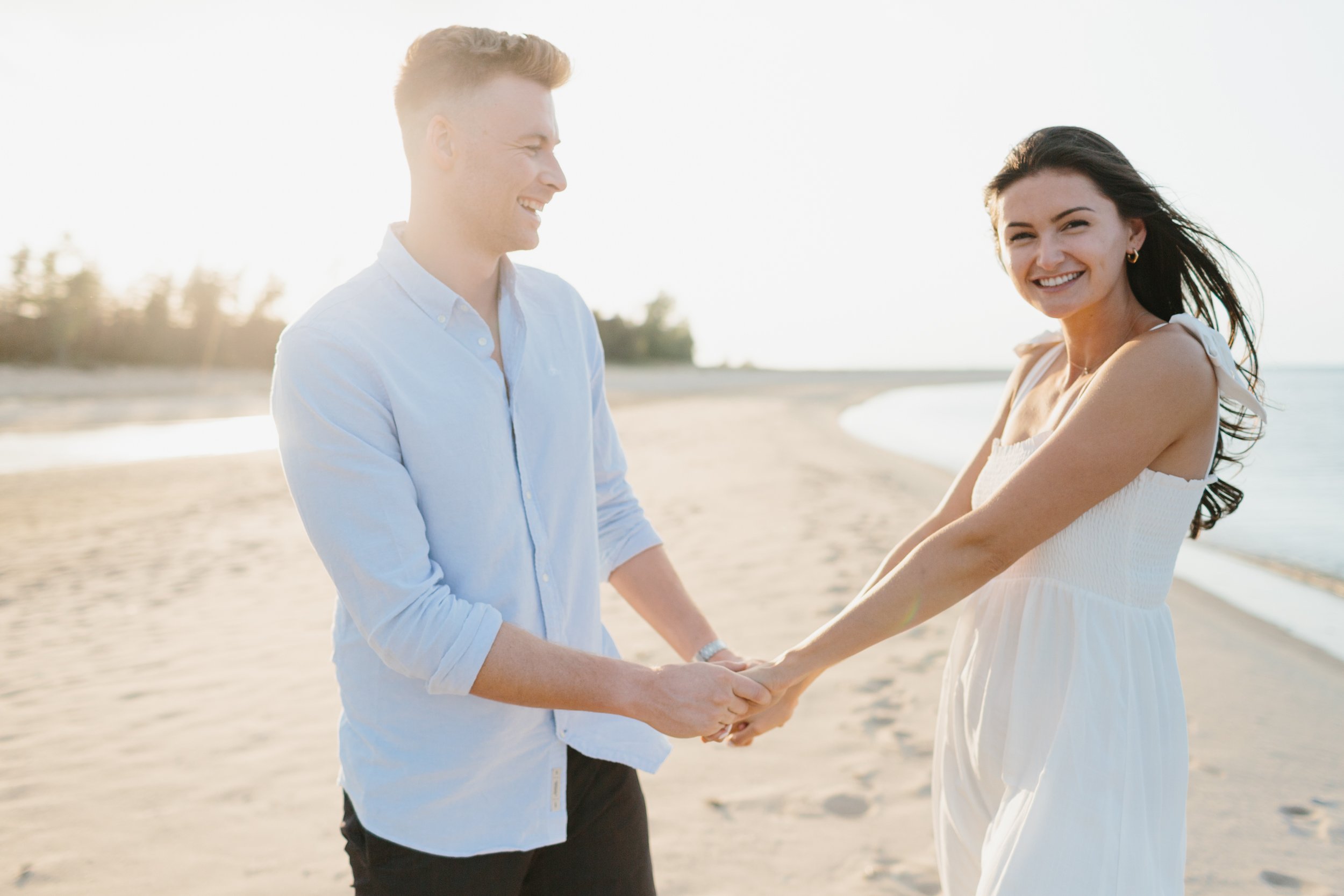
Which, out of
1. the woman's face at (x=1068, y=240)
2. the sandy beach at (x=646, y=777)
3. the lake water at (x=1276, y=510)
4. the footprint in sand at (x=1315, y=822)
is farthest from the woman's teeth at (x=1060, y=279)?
the footprint in sand at (x=1315, y=822)

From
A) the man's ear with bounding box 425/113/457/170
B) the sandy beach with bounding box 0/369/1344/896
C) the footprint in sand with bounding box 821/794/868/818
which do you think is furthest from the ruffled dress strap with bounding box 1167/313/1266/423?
the footprint in sand with bounding box 821/794/868/818

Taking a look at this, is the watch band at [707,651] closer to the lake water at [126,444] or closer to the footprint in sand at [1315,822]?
the footprint in sand at [1315,822]

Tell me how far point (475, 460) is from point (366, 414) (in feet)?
0.78

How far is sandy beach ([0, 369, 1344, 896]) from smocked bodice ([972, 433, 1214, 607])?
61.3 inches

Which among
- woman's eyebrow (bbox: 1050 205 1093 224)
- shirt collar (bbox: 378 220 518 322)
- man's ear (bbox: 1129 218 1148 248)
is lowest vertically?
shirt collar (bbox: 378 220 518 322)

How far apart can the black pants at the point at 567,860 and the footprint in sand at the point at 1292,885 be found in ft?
7.74

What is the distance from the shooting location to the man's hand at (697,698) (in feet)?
6.95

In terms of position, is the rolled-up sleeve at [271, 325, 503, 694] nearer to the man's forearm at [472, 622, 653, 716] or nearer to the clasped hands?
the man's forearm at [472, 622, 653, 716]

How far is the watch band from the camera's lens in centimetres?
264

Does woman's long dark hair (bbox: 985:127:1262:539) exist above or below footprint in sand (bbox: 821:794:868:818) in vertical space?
above

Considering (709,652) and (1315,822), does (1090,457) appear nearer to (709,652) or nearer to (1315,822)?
(709,652)

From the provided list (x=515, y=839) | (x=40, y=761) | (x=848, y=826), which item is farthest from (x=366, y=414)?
(x=40, y=761)

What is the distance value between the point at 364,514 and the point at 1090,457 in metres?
1.53

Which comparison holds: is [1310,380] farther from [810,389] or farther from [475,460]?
[475,460]
